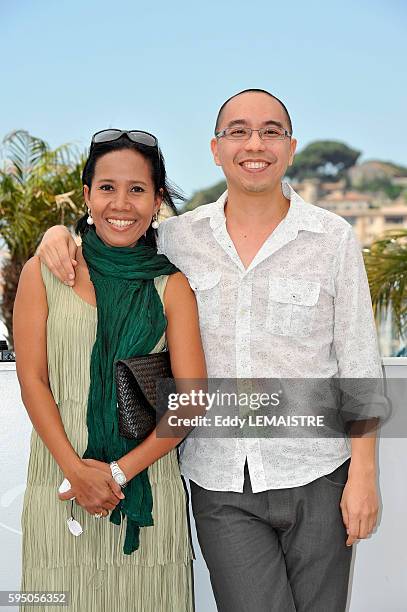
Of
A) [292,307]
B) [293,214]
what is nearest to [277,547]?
[292,307]

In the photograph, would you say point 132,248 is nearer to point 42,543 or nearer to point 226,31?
point 42,543

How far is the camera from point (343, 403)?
1.73 metres

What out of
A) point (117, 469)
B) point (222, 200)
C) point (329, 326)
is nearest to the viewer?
point (117, 469)

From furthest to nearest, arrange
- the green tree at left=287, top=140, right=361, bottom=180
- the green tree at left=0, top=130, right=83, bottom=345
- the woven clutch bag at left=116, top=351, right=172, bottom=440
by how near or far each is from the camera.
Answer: the green tree at left=287, top=140, right=361, bottom=180 < the green tree at left=0, top=130, right=83, bottom=345 < the woven clutch bag at left=116, top=351, right=172, bottom=440

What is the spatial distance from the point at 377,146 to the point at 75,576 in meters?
9.20

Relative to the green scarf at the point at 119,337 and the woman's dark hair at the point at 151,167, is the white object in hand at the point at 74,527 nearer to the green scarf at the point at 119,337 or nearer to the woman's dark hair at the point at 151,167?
the green scarf at the point at 119,337

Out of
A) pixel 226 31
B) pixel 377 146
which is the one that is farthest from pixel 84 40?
pixel 377 146

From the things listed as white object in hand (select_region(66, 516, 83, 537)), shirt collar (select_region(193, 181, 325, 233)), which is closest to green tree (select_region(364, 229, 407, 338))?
shirt collar (select_region(193, 181, 325, 233))

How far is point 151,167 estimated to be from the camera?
170 cm

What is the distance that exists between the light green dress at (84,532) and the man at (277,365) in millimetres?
69

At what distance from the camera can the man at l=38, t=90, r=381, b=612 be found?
164 centimetres

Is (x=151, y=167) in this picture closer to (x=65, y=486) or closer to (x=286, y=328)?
(x=286, y=328)

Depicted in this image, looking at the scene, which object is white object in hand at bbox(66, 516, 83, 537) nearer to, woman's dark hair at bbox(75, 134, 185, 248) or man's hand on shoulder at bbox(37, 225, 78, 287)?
man's hand on shoulder at bbox(37, 225, 78, 287)

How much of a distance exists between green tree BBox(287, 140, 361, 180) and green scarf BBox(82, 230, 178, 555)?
8.87 m
